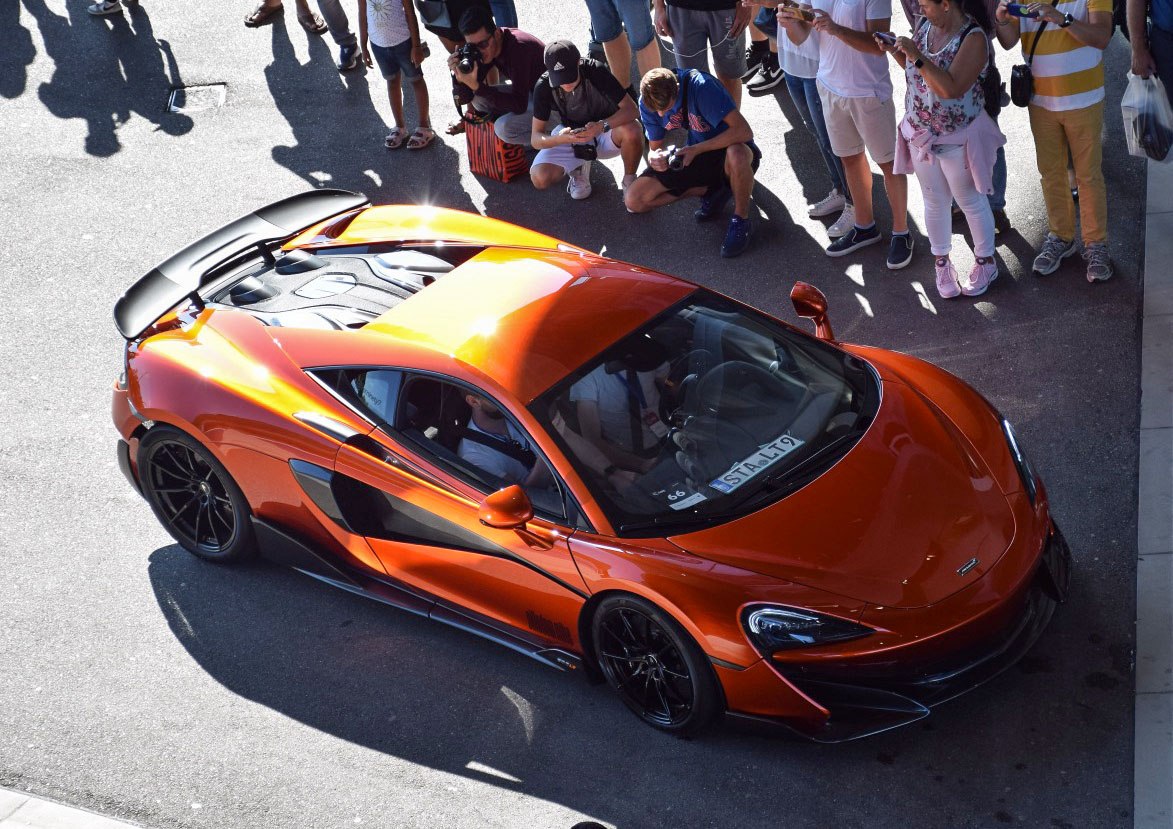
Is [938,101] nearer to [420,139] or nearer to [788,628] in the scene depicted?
[788,628]

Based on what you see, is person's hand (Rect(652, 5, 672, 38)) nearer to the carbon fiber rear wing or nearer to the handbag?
the handbag

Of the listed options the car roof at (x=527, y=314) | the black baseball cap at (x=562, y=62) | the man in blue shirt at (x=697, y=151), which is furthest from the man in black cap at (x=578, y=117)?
the car roof at (x=527, y=314)

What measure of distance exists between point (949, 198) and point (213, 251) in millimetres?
3889

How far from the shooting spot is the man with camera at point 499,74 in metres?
9.16

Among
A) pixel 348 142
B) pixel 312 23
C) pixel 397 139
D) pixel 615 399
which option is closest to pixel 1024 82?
pixel 615 399

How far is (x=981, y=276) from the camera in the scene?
24.5 ft

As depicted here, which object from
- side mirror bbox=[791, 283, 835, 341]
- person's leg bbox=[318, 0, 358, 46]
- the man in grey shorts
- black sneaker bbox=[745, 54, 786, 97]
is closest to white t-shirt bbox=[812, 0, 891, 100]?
the man in grey shorts

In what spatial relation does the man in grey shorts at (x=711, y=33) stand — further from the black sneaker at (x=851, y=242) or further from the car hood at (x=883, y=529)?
the car hood at (x=883, y=529)

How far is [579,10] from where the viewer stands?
11.2m

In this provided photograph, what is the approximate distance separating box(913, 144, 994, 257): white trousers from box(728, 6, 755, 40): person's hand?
220 cm

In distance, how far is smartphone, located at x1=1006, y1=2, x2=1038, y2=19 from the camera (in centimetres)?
673

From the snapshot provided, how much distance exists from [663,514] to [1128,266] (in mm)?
3869

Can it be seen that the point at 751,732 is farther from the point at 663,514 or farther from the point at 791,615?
the point at 663,514

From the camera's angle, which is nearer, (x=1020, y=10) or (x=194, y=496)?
(x=194, y=496)
